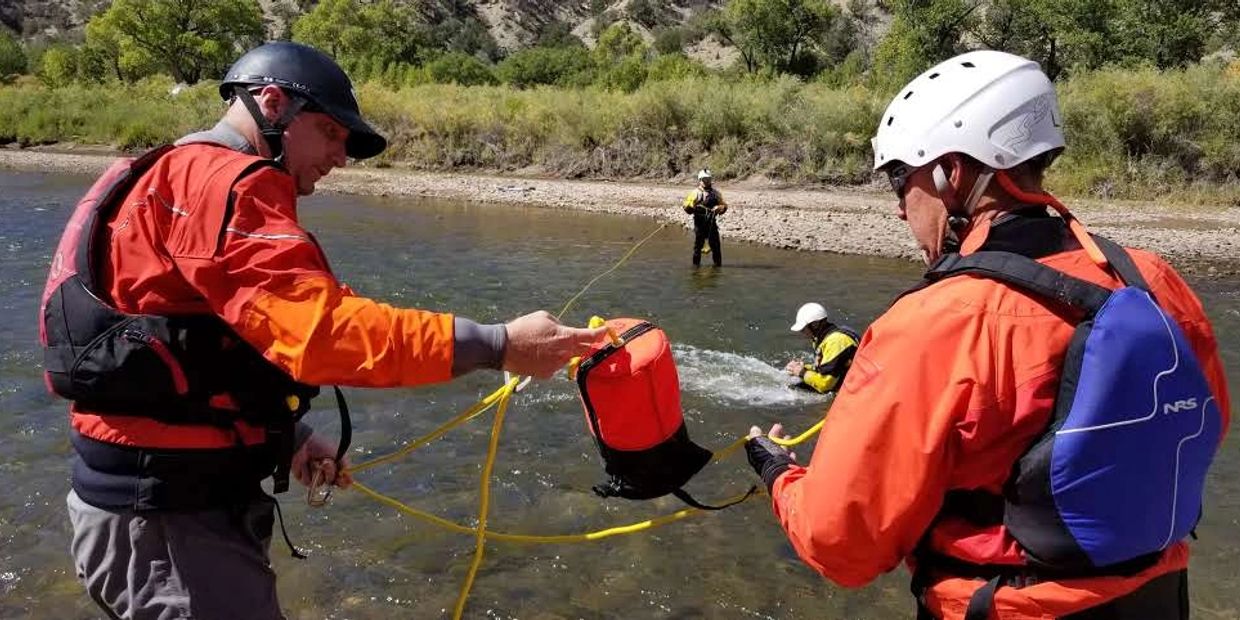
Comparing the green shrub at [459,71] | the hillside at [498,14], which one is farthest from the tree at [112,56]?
the hillside at [498,14]

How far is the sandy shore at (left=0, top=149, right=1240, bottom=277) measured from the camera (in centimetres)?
1823

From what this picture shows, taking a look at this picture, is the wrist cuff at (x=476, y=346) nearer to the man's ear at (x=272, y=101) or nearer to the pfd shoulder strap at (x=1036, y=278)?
the man's ear at (x=272, y=101)

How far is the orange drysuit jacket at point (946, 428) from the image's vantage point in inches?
77.2

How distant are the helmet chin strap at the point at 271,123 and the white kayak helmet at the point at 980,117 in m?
1.65

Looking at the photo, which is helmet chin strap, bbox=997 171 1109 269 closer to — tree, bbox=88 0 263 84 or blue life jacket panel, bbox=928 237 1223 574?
blue life jacket panel, bbox=928 237 1223 574

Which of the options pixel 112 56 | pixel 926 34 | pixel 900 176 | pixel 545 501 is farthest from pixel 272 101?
pixel 112 56

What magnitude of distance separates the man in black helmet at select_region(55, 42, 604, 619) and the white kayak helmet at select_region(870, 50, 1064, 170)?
108 centimetres

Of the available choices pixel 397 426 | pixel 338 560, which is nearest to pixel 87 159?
pixel 397 426

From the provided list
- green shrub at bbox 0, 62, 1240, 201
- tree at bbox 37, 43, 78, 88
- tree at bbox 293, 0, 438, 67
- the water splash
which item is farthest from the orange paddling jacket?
tree at bbox 293, 0, 438, 67

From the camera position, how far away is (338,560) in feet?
18.8

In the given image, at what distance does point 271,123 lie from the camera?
266cm

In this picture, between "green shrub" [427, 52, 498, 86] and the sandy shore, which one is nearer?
the sandy shore

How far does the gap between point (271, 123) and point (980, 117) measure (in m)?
1.91

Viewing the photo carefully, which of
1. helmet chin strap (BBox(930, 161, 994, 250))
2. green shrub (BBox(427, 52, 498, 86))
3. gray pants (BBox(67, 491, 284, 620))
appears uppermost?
helmet chin strap (BBox(930, 161, 994, 250))
